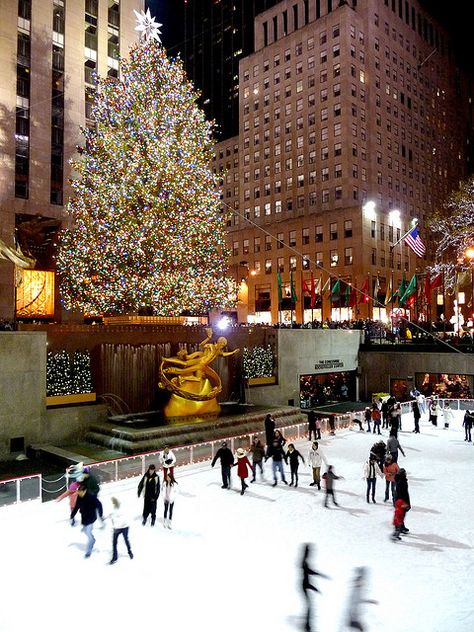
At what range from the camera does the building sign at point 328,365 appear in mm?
29781

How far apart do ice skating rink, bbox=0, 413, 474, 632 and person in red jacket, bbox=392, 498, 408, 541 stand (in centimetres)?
23

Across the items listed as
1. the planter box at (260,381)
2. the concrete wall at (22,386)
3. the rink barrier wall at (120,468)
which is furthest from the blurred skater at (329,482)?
the planter box at (260,381)

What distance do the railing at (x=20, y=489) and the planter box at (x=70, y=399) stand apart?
22.8ft

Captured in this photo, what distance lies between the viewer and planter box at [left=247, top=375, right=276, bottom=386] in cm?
2528

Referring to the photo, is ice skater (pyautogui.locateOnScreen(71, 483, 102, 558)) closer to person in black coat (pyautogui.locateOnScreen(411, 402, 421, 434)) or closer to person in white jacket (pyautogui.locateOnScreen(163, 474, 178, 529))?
person in white jacket (pyautogui.locateOnScreen(163, 474, 178, 529))

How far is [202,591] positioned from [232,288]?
21.6 m

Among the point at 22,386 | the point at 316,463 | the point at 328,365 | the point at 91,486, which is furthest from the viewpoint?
the point at 328,365

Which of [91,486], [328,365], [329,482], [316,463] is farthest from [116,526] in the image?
[328,365]

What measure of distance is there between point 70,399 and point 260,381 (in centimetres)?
1028

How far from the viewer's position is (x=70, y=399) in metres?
18.5

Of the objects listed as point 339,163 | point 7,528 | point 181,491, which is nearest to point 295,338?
point 181,491

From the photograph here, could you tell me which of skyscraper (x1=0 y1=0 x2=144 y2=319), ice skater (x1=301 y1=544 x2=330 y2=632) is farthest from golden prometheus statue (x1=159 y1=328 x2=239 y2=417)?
skyscraper (x1=0 y1=0 x2=144 y2=319)

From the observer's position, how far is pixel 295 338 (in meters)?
28.2

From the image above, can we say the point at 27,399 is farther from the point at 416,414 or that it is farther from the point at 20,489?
the point at 416,414
